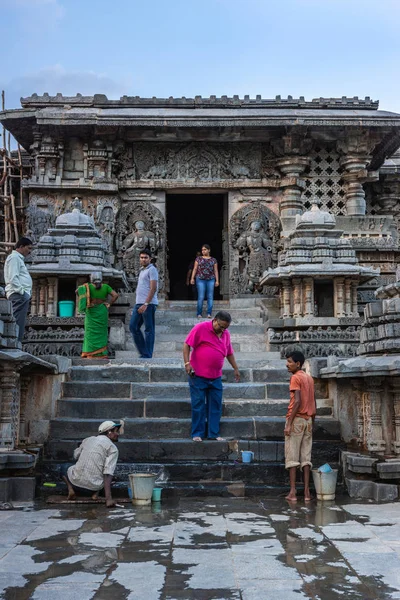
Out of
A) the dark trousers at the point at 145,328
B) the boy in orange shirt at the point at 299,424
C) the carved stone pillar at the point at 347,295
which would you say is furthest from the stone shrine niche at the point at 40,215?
the boy in orange shirt at the point at 299,424

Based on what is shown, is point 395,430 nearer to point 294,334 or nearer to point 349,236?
point 294,334

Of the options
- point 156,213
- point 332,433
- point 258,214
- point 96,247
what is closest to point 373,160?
point 258,214

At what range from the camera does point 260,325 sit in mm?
12859

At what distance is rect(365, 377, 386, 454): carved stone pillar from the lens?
729 cm

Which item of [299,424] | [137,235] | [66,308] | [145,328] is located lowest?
[299,424]

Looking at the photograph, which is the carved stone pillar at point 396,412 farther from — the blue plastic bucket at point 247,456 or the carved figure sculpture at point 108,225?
the carved figure sculpture at point 108,225

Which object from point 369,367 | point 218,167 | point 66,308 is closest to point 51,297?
point 66,308

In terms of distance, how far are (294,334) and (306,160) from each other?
5.22 meters

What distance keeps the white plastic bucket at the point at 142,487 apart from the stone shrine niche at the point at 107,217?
9.28 metres

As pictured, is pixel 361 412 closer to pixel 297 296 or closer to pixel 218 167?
pixel 297 296

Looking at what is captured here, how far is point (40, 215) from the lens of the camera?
50.2 feet

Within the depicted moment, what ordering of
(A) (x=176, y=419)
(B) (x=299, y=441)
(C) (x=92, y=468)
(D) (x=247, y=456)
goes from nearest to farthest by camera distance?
(C) (x=92, y=468)
(B) (x=299, y=441)
(D) (x=247, y=456)
(A) (x=176, y=419)

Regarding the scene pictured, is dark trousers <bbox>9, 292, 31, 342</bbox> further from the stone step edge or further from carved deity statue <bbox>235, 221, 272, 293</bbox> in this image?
carved deity statue <bbox>235, 221, 272, 293</bbox>

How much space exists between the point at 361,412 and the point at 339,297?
15.7 feet
